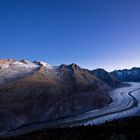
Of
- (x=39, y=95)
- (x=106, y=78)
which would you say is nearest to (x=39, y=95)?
(x=39, y=95)

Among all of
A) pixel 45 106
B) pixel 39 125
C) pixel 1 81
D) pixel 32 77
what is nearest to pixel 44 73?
pixel 32 77

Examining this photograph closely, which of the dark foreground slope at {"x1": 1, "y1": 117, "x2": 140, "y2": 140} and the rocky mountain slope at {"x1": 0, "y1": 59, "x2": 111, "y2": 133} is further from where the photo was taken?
the rocky mountain slope at {"x1": 0, "y1": 59, "x2": 111, "y2": 133}

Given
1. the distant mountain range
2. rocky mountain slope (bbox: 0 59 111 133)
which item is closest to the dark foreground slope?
the distant mountain range

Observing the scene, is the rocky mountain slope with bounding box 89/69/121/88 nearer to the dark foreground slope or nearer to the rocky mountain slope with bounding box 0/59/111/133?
the rocky mountain slope with bounding box 0/59/111/133

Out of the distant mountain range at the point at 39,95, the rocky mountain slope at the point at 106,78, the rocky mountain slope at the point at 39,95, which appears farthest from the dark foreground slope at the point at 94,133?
the rocky mountain slope at the point at 106,78

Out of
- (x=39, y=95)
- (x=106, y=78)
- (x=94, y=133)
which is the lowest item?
(x=94, y=133)

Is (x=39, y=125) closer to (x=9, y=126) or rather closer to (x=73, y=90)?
(x=9, y=126)

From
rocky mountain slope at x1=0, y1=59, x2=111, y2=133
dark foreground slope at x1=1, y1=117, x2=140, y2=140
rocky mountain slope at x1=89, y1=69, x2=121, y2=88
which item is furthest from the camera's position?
rocky mountain slope at x1=89, y1=69, x2=121, y2=88

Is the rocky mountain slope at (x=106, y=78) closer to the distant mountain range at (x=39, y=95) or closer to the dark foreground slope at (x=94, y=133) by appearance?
the distant mountain range at (x=39, y=95)

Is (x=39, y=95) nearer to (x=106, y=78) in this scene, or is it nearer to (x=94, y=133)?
(x=94, y=133)
